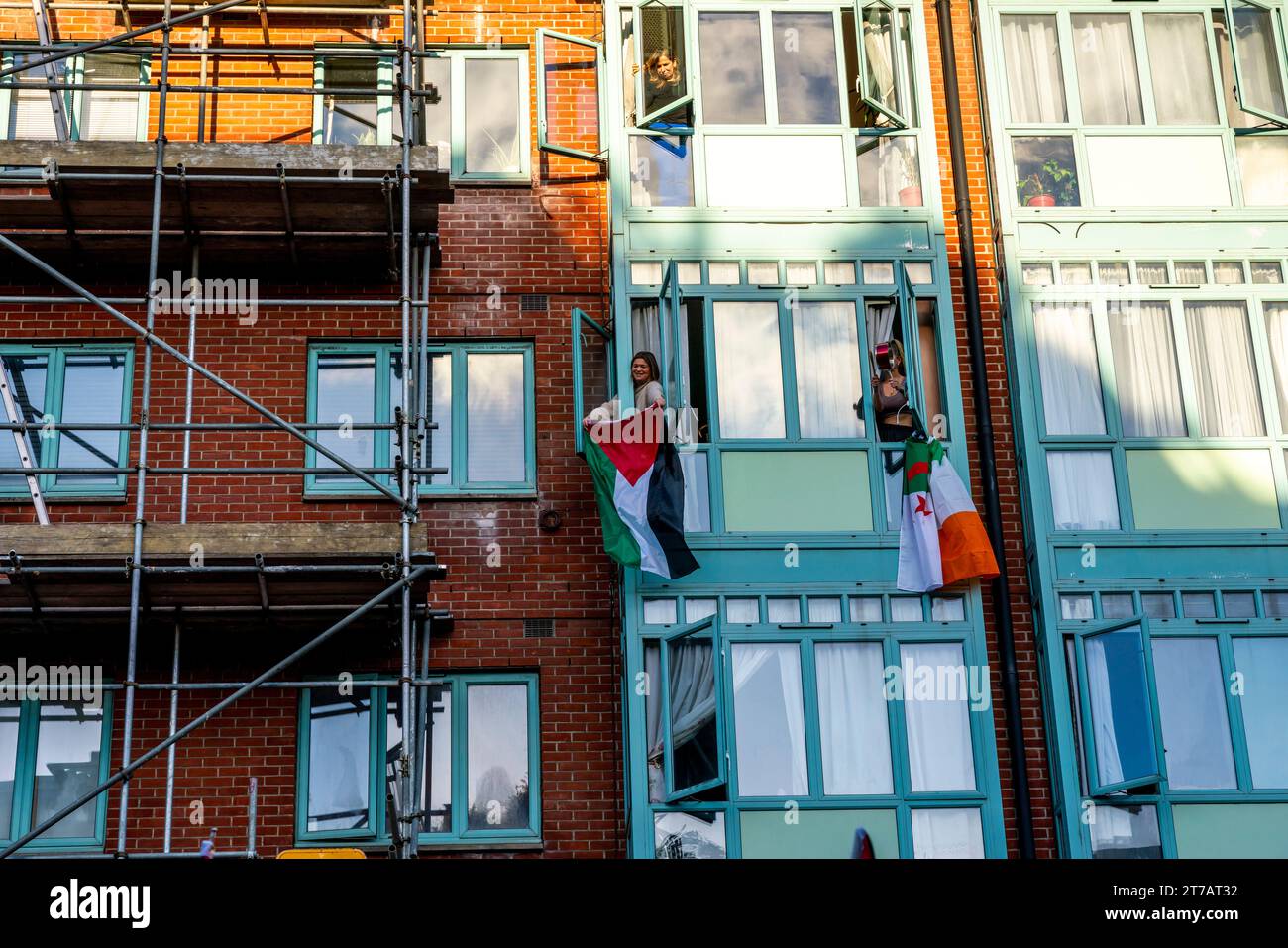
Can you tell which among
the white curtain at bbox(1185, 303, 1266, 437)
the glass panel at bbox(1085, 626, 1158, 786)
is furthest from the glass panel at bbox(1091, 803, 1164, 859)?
the white curtain at bbox(1185, 303, 1266, 437)

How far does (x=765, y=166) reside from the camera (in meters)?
15.9

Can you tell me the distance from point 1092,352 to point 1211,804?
4094mm

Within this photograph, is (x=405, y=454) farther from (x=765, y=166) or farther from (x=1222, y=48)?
(x=1222, y=48)

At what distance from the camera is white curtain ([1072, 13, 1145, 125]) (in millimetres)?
16516

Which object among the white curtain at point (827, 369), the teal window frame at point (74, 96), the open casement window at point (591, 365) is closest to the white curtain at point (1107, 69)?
the white curtain at point (827, 369)

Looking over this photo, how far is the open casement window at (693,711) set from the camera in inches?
535

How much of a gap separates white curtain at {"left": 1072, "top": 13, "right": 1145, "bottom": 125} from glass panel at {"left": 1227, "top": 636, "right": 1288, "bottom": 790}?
5124mm

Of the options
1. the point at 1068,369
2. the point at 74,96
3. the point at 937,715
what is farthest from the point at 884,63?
the point at 74,96

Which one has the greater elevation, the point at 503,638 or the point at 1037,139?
the point at 1037,139

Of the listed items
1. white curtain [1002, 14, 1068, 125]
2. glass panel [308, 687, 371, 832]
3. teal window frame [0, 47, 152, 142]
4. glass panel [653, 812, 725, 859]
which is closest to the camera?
glass panel [653, 812, 725, 859]

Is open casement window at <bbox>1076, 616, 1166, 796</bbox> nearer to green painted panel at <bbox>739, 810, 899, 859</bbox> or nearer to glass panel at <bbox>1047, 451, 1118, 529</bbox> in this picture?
glass panel at <bbox>1047, 451, 1118, 529</bbox>

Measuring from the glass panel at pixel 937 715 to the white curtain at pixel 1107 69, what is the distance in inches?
218
